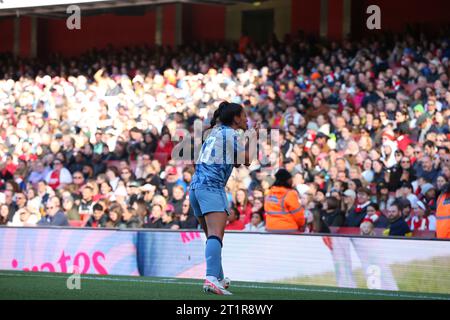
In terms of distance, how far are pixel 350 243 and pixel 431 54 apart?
8802mm

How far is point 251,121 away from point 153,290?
9.95m

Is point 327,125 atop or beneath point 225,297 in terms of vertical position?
atop

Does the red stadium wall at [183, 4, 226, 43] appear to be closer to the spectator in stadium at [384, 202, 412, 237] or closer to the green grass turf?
the spectator in stadium at [384, 202, 412, 237]

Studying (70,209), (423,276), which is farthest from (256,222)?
(70,209)

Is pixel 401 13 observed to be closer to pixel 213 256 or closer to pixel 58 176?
pixel 58 176

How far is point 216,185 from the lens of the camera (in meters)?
10.1

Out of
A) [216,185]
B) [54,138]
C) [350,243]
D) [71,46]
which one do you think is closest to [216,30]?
[71,46]

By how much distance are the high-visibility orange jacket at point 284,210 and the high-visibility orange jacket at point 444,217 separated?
5.78 feet

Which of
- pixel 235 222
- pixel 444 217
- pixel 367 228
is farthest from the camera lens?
pixel 235 222

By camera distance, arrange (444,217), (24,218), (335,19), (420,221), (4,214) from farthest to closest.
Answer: (335,19), (4,214), (24,218), (420,221), (444,217)

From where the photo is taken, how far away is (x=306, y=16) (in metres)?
28.2

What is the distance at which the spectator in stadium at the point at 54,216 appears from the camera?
18.3 m

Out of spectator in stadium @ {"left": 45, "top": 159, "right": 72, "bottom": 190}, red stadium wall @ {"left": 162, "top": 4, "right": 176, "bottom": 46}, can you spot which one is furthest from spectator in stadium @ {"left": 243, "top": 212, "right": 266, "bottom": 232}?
red stadium wall @ {"left": 162, "top": 4, "right": 176, "bottom": 46}

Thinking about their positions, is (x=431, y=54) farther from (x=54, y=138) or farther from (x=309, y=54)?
(x=54, y=138)
